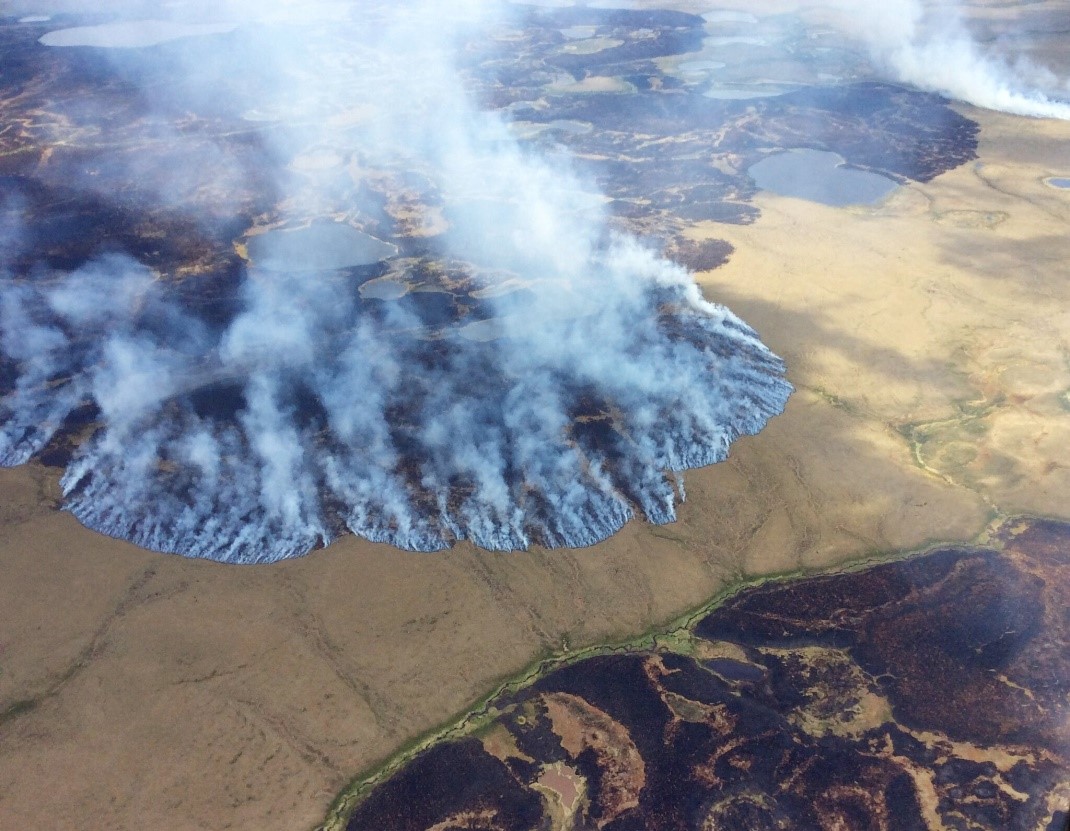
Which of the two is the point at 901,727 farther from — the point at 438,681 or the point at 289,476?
the point at 289,476

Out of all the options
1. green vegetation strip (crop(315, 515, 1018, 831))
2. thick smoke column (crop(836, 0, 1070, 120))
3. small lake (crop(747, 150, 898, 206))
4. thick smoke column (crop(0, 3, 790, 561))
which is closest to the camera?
green vegetation strip (crop(315, 515, 1018, 831))

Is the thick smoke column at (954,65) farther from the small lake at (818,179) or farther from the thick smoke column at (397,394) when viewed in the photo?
the thick smoke column at (397,394)

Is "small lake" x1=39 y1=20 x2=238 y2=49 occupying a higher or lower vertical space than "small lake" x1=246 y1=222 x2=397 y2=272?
higher

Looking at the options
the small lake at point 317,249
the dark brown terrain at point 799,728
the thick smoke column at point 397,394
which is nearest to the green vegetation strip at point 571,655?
the dark brown terrain at point 799,728

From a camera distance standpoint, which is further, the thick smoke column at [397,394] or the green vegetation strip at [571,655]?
the thick smoke column at [397,394]

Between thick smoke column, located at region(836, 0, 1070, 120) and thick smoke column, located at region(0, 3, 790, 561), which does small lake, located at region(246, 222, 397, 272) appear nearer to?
thick smoke column, located at region(0, 3, 790, 561)

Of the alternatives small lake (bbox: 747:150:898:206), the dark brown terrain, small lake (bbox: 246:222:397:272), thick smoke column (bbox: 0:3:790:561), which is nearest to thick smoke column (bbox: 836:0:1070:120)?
small lake (bbox: 747:150:898:206)

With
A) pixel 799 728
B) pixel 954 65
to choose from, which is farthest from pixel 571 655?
pixel 954 65
